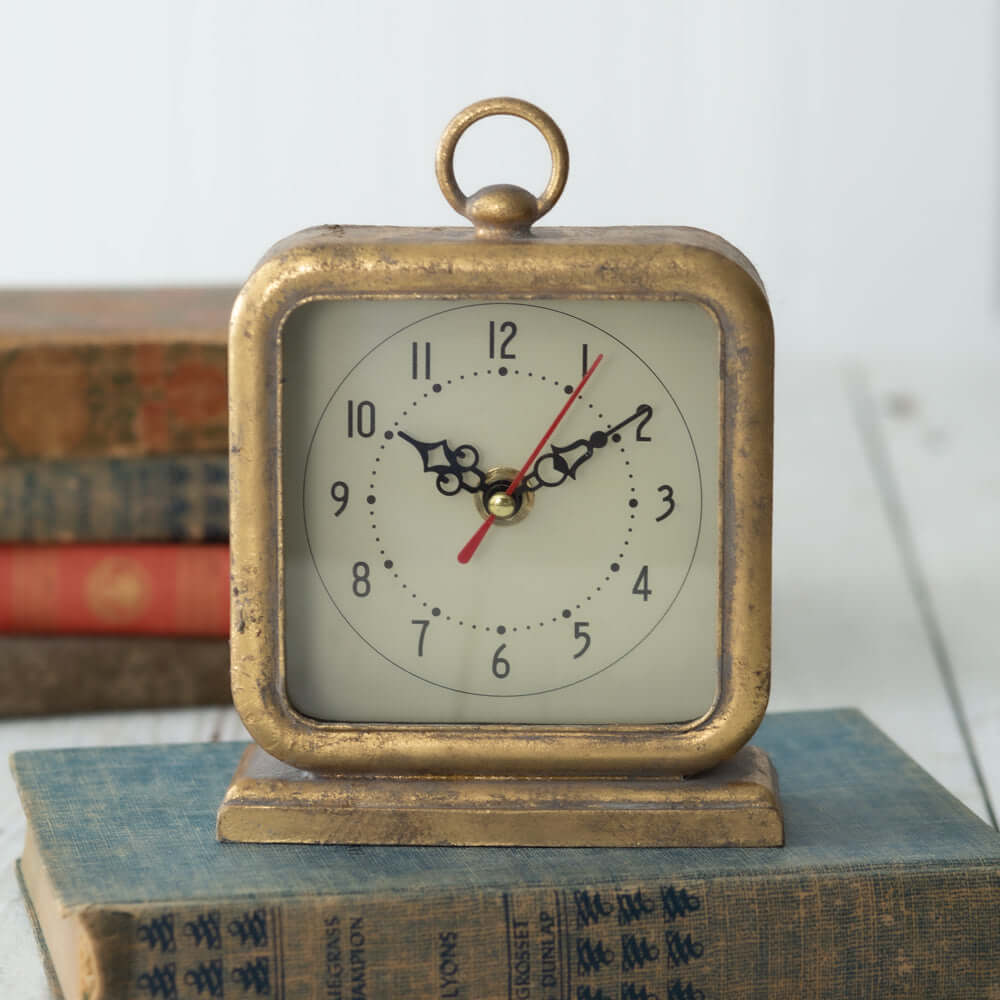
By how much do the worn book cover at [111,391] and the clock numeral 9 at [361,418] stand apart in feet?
1.78

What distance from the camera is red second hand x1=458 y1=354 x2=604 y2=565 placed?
1083 mm

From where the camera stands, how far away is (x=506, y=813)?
3.54 feet

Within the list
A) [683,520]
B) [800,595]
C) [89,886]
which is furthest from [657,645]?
[800,595]

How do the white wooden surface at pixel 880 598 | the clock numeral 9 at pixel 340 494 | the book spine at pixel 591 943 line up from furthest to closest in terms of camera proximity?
the white wooden surface at pixel 880 598 → the clock numeral 9 at pixel 340 494 → the book spine at pixel 591 943

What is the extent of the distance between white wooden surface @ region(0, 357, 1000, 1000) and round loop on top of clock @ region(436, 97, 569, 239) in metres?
0.53

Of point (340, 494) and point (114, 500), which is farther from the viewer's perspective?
point (114, 500)

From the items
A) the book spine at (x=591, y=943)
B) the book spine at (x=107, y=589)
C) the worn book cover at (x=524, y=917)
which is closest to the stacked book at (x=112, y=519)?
the book spine at (x=107, y=589)

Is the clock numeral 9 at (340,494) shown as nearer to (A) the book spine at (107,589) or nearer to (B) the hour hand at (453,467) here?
(B) the hour hand at (453,467)

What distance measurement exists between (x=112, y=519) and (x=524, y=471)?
632mm

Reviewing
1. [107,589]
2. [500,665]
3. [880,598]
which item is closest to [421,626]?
[500,665]

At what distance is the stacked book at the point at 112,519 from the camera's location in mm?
1600

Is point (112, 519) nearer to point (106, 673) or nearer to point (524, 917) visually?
point (106, 673)

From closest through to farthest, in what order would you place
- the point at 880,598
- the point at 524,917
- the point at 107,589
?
the point at 524,917 < the point at 107,589 < the point at 880,598

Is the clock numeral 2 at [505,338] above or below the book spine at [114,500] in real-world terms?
above
